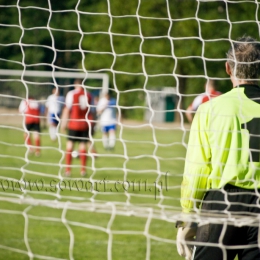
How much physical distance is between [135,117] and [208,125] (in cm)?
2951

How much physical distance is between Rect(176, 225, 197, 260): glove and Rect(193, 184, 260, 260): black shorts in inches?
6.3

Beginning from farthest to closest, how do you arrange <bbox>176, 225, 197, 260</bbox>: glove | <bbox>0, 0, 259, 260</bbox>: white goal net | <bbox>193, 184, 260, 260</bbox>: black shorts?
<bbox>0, 0, 259, 260</bbox>: white goal net
<bbox>176, 225, 197, 260</bbox>: glove
<bbox>193, 184, 260, 260</bbox>: black shorts

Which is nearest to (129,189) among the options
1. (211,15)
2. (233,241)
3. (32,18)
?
(233,241)

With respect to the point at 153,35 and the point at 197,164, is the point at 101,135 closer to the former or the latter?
the point at 153,35

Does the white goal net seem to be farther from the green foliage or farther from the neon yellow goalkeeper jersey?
the neon yellow goalkeeper jersey

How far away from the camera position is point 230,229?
2.99m

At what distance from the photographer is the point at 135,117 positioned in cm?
3253

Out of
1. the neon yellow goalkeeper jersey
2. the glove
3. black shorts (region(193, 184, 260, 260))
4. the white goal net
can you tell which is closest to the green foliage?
the white goal net

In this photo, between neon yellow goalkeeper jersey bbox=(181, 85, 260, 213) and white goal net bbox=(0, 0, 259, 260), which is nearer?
neon yellow goalkeeper jersey bbox=(181, 85, 260, 213)

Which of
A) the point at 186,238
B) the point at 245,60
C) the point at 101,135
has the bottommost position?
the point at 101,135

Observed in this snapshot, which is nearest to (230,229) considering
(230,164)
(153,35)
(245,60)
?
(230,164)

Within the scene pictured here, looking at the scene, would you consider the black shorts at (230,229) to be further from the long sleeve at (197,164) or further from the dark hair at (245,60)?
the dark hair at (245,60)

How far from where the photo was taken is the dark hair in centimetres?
304

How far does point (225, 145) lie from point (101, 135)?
19367 millimetres
